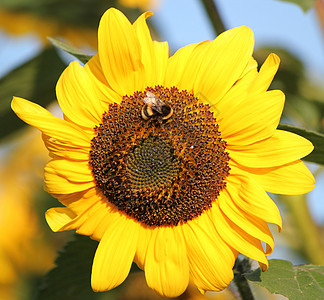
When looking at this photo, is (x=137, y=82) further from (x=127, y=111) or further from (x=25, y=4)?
(x=25, y=4)

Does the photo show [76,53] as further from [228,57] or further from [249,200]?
[249,200]

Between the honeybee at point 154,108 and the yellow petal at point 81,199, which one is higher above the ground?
the honeybee at point 154,108

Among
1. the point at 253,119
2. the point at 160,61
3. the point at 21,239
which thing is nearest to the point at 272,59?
the point at 253,119

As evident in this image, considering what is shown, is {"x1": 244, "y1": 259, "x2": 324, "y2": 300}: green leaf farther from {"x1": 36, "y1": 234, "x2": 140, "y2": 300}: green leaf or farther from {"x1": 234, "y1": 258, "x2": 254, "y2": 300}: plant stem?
{"x1": 36, "y1": 234, "x2": 140, "y2": 300}: green leaf

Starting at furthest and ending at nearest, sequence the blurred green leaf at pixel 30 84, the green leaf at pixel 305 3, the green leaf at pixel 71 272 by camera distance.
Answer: the blurred green leaf at pixel 30 84 → the green leaf at pixel 305 3 → the green leaf at pixel 71 272

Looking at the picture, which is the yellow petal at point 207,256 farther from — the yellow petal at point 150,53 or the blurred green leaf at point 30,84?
the blurred green leaf at point 30,84

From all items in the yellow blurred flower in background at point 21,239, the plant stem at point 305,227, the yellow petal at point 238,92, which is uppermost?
the yellow petal at point 238,92

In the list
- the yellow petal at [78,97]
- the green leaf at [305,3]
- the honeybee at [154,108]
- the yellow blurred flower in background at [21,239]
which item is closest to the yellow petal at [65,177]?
the yellow petal at [78,97]

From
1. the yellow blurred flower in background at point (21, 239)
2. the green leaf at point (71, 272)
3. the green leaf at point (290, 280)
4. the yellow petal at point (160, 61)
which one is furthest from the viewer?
the yellow blurred flower in background at point (21, 239)
